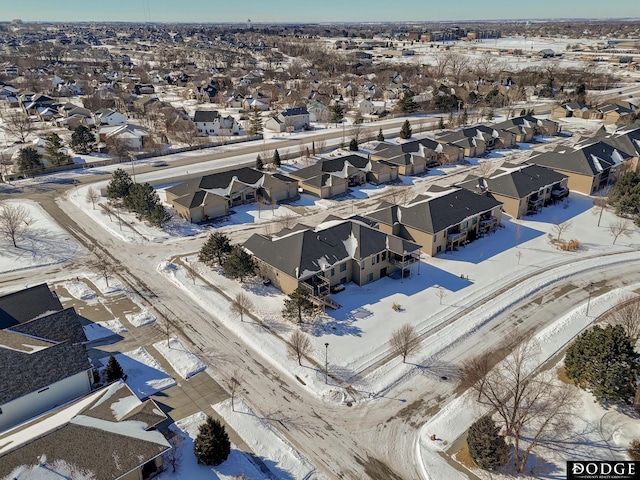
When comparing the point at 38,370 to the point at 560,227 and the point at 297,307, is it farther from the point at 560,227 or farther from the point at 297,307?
the point at 560,227

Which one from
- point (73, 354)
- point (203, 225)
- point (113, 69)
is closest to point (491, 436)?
point (73, 354)

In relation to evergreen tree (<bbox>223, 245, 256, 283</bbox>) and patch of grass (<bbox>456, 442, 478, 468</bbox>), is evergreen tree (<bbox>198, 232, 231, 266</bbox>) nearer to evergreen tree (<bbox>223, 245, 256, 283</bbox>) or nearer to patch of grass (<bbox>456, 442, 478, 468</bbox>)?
evergreen tree (<bbox>223, 245, 256, 283</bbox>)

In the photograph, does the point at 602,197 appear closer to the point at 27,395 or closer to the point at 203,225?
the point at 203,225

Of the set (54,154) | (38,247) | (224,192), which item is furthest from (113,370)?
(54,154)

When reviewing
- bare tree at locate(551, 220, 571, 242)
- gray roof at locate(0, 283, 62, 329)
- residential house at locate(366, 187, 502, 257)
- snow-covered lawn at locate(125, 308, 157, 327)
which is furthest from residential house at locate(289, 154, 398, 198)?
gray roof at locate(0, 283, 62, 329)

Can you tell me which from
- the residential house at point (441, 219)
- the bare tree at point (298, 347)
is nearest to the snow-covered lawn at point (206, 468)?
the bare tree at point (298, 347)
